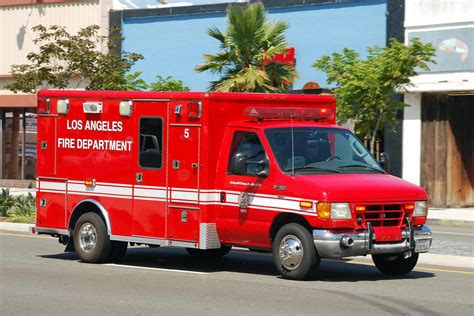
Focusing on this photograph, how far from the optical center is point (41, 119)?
16.9m

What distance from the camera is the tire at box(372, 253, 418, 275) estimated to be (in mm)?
14352

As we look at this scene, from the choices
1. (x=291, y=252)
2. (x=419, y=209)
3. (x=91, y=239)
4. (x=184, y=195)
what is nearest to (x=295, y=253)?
(x=291, y=252)

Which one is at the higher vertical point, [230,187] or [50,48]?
[50,48]

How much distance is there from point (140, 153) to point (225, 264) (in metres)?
2.18

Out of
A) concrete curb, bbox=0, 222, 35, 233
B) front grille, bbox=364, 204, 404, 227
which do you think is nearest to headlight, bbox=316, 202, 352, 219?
front grille, bbox=364, 204, 404, 227

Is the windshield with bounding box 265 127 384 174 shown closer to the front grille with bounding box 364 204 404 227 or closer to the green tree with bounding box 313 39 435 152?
the front grille with bounding box 364 204 404 227

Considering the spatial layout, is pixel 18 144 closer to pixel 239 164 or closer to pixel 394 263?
pixel 239 164

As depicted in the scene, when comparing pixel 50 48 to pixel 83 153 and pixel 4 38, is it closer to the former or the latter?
pixel 4 38

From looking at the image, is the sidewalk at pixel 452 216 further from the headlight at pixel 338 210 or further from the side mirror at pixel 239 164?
the headlight at pixel 338 210

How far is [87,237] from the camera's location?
16047 mm

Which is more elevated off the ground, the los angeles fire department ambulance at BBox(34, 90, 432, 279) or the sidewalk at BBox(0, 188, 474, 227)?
the los angeles fire department ambulance at BBox(34, 90, 432, 279)

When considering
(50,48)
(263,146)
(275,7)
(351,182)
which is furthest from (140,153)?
(275,7)

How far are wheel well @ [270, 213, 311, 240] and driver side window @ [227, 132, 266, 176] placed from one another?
716mm

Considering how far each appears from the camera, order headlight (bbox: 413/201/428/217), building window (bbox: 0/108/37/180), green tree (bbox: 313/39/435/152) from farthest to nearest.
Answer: building window (bbox: 0/108/37/180), green tree (bbox: 313/39/435/152), headlight (bbox: 413/201/428/217)
